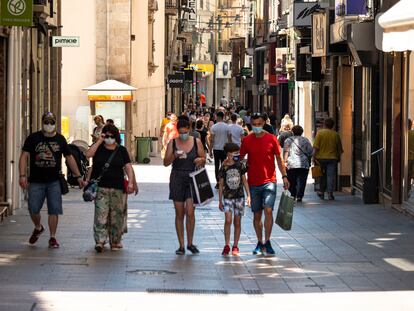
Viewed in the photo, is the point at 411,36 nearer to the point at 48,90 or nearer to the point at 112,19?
the point at 48,90

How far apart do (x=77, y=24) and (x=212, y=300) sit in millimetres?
30991

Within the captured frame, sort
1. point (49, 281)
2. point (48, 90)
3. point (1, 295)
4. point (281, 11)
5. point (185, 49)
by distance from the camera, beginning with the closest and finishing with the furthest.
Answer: point (1, 295) → point (49, 281) → point (48, 90) → point (281, 11) → point (185, 49)

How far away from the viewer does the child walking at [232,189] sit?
55.3 ft

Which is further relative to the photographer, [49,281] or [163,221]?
[163,221]

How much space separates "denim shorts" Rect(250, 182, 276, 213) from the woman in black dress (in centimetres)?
76

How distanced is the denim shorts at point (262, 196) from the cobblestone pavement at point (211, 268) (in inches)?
25.6

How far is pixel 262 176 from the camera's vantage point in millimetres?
16969

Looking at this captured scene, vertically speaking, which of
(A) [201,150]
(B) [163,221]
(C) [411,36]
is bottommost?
(B) [163,221]

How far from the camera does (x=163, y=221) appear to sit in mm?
22156

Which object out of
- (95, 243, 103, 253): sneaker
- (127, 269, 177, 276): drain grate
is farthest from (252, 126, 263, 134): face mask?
(127, 269, 177, 276): drain grate

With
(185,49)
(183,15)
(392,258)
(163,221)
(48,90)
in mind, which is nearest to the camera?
(392,258)

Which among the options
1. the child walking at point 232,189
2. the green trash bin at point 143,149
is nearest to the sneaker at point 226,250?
the child walking at point 232,189

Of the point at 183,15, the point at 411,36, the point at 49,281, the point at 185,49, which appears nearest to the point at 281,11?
the point at 183,15

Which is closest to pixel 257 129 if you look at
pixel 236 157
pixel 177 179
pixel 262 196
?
pixel 236 157
